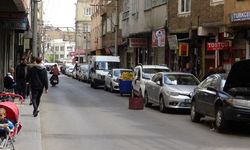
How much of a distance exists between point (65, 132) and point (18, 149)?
139 inches

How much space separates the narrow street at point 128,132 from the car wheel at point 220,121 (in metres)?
0.22

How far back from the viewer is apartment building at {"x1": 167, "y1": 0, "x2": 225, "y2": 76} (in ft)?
95.0

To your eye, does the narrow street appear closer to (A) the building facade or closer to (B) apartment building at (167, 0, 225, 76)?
(A) the building facade

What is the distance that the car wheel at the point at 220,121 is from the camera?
47.3 ft

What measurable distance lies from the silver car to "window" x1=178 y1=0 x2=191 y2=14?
10.9m

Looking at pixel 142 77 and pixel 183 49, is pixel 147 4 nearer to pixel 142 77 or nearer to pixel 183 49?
pixel 183 49

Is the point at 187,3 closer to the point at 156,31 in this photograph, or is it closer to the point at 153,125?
the point at 156,31

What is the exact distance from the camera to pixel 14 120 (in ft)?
33.2

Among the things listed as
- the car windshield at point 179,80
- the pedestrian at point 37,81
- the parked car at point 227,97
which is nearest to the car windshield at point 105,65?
the car windshield at point 179,80

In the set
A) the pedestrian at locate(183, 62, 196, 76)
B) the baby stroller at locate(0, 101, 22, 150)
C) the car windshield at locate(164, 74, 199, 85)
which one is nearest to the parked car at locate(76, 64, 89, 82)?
the pedestrian at locate(183, 62, 196, 76)

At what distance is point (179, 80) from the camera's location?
70.6 feet

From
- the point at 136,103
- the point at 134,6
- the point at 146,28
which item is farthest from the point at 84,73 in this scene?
the point at 136,103

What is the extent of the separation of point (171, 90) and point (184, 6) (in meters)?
14.5

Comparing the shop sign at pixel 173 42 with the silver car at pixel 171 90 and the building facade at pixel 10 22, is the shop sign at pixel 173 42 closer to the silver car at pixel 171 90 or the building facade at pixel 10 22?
the building facade at pixel 10 22
